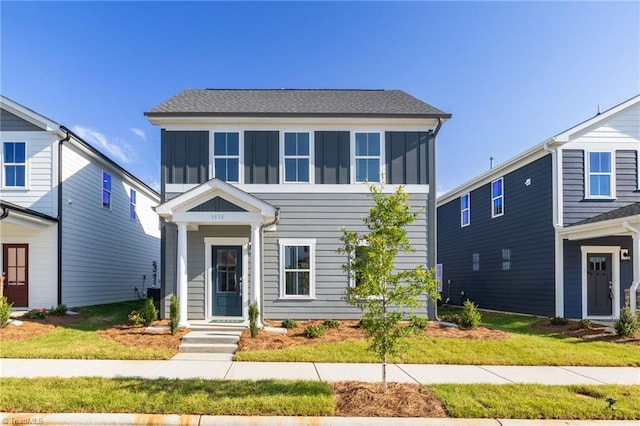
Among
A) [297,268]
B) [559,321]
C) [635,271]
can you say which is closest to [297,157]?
[297,268]

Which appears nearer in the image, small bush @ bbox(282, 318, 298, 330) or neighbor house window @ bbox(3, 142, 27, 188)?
small bush @ bbox(282, 318, 298, 330)

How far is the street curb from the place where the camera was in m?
4.95

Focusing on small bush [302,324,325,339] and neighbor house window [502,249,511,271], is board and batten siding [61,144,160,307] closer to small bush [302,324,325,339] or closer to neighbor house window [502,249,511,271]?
small bush [302,324,325,339]

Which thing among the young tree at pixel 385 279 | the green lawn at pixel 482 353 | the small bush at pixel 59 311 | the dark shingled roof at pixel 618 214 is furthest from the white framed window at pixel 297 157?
the dark shingled roof at pixel 618 214

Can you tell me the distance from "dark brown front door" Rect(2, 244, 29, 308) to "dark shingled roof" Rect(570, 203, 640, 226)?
17.6m

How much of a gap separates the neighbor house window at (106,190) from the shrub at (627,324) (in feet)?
57.3

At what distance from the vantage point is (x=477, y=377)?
7074 mm

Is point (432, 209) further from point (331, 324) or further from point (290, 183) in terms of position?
point (331, 324)

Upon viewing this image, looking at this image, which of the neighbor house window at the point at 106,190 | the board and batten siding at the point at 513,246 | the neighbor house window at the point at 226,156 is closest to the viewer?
the neighbor house window at the point at 226,156

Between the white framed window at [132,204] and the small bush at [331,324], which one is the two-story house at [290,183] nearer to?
the small bush at [331,324]

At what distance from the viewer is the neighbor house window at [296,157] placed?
12.5 meters

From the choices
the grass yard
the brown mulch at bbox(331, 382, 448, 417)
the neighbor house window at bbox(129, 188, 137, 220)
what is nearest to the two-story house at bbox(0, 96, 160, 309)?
the neighbor house window at bbox(129, 188, 137, 220)

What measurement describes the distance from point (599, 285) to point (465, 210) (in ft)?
25.2

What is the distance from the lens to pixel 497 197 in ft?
56.7
